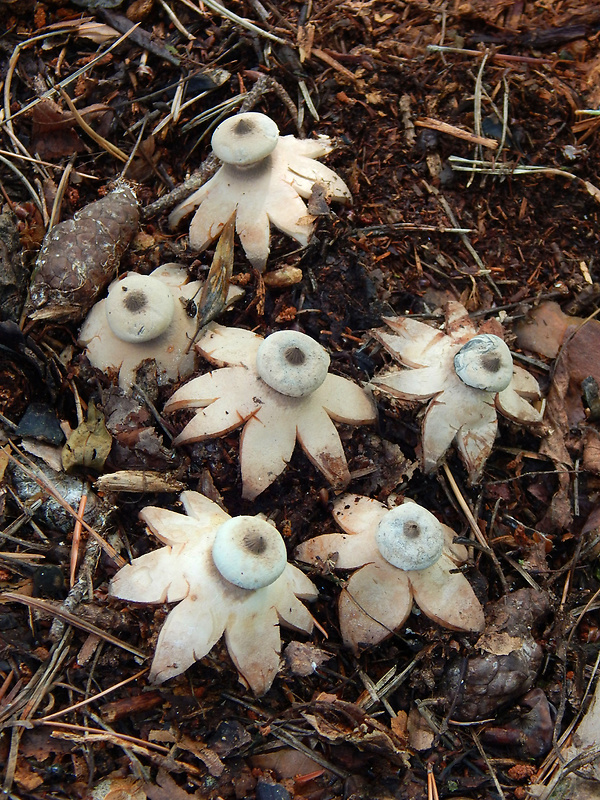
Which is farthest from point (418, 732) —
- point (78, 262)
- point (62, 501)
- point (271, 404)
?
point (78, 262)

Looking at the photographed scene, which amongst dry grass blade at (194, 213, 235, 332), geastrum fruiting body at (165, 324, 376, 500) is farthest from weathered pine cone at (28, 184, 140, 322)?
geastrum fruiting body at (165, 324, 376, 500)

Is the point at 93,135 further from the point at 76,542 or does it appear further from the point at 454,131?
the point at 76,542

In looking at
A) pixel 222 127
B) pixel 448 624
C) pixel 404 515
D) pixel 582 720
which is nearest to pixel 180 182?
pixel 222 127

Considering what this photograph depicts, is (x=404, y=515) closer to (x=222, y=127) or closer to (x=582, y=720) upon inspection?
(x=582, y=720)

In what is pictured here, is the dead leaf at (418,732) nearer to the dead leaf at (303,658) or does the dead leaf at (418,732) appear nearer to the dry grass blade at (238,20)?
the dead leaf at (303,658)

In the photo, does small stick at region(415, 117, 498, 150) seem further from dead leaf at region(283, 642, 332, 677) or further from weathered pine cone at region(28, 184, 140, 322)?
dead leaf at region(283, 642, 332, 677)

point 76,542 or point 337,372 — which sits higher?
point 337,372
